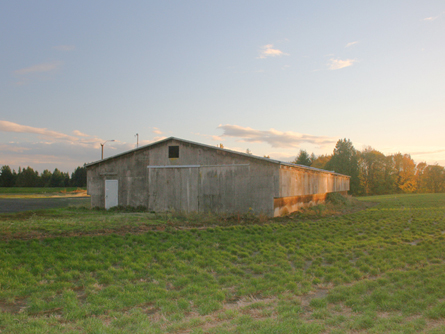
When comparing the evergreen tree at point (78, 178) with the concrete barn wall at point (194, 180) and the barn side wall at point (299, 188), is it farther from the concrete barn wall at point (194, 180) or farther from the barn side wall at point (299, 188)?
the barn side wall at point (299, 188)

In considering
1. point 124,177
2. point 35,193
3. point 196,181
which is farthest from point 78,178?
point 196,181

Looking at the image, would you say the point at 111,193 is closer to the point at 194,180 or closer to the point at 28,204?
the point at 194,180

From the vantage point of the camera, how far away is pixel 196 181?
2091cm

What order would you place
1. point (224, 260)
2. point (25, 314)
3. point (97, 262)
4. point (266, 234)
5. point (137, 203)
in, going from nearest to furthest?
point (25, 314)
point (97, 262)
point (224, 260)
point (266, 234)
point (137, 203)

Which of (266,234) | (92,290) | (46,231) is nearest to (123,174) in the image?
(46,231)

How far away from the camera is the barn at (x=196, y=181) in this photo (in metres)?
19.5

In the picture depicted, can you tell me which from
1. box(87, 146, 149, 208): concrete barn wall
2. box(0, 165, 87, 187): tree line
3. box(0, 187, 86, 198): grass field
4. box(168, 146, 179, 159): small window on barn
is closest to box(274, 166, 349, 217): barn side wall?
box(168, 146, 179, 159): small window on barn

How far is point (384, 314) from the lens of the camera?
223 inches

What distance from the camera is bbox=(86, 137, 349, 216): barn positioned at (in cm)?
1945

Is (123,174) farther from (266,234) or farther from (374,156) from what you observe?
(374,156)

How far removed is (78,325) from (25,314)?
116cm

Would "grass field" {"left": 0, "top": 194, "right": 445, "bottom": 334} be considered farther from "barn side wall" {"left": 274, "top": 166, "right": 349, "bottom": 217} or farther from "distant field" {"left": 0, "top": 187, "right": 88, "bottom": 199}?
"distant field" {"left": 0, "top": 187, "right": 88, "bottom": 199}

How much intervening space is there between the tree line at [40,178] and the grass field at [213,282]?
273 ft

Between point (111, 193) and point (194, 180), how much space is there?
685 centimetres
